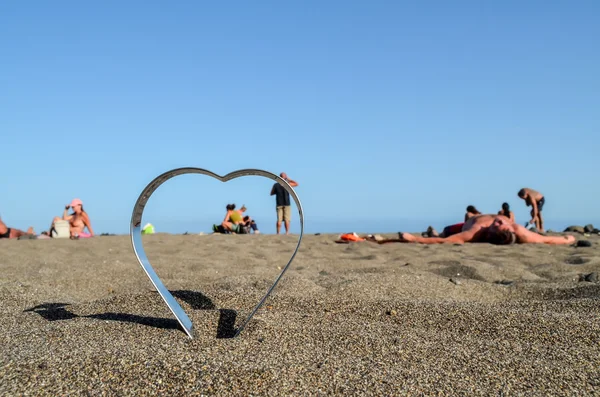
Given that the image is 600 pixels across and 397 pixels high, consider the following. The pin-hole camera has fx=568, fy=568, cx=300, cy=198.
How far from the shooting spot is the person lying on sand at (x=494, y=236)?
9.62m

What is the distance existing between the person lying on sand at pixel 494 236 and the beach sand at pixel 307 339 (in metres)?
5.37

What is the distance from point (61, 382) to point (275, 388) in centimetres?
67

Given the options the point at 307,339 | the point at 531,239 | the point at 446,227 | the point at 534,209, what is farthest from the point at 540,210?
the point at 307,339

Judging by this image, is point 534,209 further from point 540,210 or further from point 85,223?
point 85,223

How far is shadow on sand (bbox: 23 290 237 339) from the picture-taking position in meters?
2.52

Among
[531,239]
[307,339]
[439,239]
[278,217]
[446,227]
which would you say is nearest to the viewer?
[307,339]

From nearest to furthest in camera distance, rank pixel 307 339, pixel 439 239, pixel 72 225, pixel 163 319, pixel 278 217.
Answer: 1. pixel 307 339
2. pixel 163 319
3. pixel 439 239
4. pixel 72 225
5. pixel 278 217

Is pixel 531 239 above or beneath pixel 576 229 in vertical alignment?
beneath

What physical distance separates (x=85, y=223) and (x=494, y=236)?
9201mm

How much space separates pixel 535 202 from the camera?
49.0 ft

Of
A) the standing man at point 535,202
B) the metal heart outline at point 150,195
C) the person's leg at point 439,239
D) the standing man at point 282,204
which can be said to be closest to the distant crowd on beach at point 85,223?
the standing man at point 282,204

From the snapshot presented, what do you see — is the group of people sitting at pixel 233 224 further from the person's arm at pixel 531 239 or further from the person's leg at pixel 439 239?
the person's arm at pixel 531 239

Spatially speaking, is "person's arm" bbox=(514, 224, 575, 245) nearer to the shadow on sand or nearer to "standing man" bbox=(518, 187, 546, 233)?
"standing man" bbox=(518, 187, 546, 233)

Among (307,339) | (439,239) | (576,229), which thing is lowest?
(307,339)
